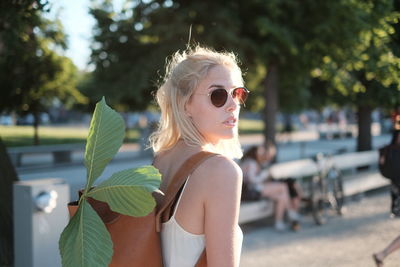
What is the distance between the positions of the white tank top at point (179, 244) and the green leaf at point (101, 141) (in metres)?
0.28

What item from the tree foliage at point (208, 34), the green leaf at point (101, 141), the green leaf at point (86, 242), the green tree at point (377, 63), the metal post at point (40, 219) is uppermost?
the tree foliage at point (208, 34)

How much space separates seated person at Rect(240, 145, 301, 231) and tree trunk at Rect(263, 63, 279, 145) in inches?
182

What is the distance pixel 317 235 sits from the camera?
707 cm

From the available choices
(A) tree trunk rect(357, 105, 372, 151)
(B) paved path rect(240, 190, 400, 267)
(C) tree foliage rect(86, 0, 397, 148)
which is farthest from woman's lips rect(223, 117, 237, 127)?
(A) tree trunk rect(357, 105, 372, 151)

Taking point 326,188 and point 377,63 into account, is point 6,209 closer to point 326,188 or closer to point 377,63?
point 377,63

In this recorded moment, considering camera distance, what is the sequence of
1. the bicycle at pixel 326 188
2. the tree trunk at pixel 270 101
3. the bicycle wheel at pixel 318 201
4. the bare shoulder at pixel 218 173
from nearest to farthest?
the bare shoulder at pixel 218 173, the bicycle wheel at pixel 318 201, the bicycle at pixel 326 188, the tree trunk at pixel 270 101

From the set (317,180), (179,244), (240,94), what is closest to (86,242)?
(179,244)

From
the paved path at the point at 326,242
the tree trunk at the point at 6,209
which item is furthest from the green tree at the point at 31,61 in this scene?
the paved path at the point at 326,242

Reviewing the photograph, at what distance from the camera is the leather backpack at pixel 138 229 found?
1.58m

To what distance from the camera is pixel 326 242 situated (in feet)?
21.7

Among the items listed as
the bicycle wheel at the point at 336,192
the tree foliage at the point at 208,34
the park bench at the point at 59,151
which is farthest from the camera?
the park bench at the point at 59,151

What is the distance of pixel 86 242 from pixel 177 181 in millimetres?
349

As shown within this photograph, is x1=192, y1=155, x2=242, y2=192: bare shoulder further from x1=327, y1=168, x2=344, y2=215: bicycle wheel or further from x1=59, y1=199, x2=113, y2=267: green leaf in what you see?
x1=327, y1=168, x2=344, y2=215: bicycle wheel

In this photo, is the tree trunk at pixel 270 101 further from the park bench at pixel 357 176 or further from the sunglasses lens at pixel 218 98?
the sunglasses lens at pixel 218 98
